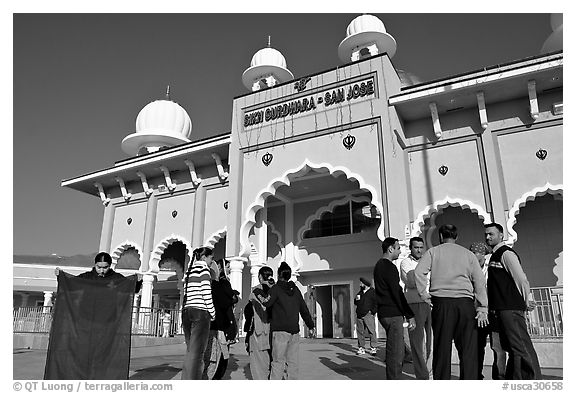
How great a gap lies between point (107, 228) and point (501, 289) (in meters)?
14.5

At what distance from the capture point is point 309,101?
1109 cm

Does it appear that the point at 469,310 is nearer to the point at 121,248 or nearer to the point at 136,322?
the point at 136,322

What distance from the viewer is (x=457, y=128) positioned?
10531mm

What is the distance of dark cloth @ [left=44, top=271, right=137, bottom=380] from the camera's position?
3.74 metres

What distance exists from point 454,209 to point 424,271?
803cm

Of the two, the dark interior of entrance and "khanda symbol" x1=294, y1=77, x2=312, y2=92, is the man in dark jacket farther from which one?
"khanda symbol" x1=294, y1=77, x2=312, y2=92

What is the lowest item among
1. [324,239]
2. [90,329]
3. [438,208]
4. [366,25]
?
[90,329]

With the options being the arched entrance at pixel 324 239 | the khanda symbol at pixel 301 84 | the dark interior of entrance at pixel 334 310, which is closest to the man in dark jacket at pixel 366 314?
the arched entrance at pixel 324 239

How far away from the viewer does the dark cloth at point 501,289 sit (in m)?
3.47

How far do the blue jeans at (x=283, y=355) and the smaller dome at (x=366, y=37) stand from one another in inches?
453

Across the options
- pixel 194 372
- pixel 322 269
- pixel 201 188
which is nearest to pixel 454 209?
pixel 322 269

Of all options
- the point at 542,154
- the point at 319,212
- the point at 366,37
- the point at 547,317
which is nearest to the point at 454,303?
the point at 547,317

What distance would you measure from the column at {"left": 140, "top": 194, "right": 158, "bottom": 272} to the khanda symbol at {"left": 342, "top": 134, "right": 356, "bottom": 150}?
747 centimetres
